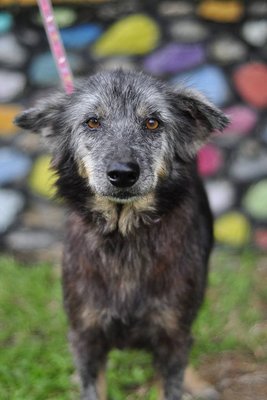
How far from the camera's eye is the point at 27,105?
189 inches

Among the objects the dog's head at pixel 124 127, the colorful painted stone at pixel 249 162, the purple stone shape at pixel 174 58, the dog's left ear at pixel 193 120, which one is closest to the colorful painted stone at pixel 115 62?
the purple stone shape at pixel 174 58

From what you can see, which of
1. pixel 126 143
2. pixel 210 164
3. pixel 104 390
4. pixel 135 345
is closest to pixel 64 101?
pixel 126 143

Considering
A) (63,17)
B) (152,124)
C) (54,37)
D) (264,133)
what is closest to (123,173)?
(152,124)

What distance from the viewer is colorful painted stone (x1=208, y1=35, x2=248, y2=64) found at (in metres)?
4.74

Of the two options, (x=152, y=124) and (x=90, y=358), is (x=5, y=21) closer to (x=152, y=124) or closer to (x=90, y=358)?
(x=152, y=124)

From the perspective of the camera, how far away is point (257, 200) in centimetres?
499

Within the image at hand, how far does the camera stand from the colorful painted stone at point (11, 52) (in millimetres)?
4719

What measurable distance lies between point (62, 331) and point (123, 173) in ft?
6.04

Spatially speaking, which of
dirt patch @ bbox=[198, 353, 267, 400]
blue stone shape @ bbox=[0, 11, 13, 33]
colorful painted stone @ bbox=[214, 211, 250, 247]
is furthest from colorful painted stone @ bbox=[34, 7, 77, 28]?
dirt patch @ bbox=[198, 353, 267, 400]

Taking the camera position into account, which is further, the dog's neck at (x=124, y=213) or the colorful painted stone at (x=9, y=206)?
the colorful painted stone at (x=9, y=206)

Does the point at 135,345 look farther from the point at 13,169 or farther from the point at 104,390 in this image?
the point at 13,169

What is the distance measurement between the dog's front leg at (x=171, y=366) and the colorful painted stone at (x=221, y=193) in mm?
1966

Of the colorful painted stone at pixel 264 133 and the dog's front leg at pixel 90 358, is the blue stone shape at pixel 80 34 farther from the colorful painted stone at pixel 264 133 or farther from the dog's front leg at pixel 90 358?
the dog's front leg at pixel 90 358

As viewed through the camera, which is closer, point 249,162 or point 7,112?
point 7,112
